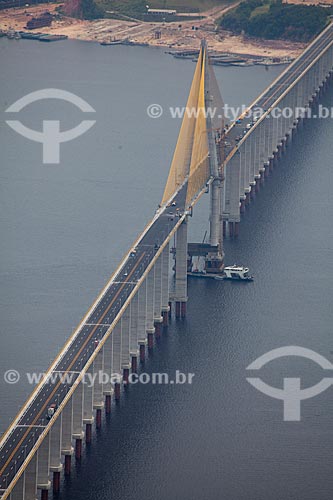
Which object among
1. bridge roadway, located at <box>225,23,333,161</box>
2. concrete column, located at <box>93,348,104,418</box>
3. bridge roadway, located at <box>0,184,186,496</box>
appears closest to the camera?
bridge roadway, located at <box>0,184,186,496</box>

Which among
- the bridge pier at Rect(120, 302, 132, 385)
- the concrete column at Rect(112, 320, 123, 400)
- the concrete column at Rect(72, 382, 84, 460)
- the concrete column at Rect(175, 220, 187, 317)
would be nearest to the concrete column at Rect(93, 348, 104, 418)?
the concrete column at Rect(112, 320, 123, 400)

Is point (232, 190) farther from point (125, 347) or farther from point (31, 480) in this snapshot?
point (31, 480)

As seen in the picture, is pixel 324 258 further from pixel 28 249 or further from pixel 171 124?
pixel 171 124

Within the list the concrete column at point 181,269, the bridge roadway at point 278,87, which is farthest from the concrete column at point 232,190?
the concrete column at point 181,269

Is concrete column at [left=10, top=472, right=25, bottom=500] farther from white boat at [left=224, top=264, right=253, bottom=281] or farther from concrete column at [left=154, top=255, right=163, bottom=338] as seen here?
white boat at [left=224, top=264, right=253, bottom=281]

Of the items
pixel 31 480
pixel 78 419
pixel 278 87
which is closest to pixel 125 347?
pixel 78 419

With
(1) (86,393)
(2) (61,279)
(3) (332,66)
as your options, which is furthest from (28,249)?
(3) (332,66)

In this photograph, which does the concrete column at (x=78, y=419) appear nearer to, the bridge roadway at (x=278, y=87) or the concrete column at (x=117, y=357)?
the concrete column at (x=117, y=357)
